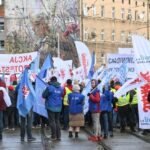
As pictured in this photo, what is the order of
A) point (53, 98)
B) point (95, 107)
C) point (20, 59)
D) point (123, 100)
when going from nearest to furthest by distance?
point (53, 98) < point (95, 107) < point (123, 100) < point (20, 59)

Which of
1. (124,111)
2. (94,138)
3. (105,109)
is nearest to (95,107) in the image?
(105,109)

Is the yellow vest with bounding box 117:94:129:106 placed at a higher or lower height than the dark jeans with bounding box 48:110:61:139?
higher

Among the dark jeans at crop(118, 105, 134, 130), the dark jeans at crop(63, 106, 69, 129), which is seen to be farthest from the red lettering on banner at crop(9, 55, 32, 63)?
the dark jeans at crop(118, 105, 134, 130)

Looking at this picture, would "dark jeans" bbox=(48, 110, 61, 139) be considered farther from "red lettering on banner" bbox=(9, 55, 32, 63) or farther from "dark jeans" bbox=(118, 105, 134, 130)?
"red lettering on banner" bbox=(9, 55, 32, 63)

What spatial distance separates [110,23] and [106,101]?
7400 centimetres

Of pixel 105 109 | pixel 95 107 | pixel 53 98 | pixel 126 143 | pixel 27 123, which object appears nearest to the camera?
pixel 126 143

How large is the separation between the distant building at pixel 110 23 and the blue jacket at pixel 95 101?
221 ft

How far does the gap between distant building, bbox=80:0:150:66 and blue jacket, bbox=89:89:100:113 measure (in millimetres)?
67301

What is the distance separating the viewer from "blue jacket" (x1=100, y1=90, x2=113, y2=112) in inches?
689

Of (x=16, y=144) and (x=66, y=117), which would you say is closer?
(x=16, y=144)

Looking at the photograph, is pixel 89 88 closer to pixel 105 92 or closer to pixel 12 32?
pixel 105 92

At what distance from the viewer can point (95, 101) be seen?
16.9 m

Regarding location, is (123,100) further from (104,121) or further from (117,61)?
(104,121)

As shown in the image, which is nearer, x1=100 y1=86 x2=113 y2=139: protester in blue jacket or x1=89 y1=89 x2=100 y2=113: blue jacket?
x1=89 y1=89 x2=100 y2=113: blue jacket
